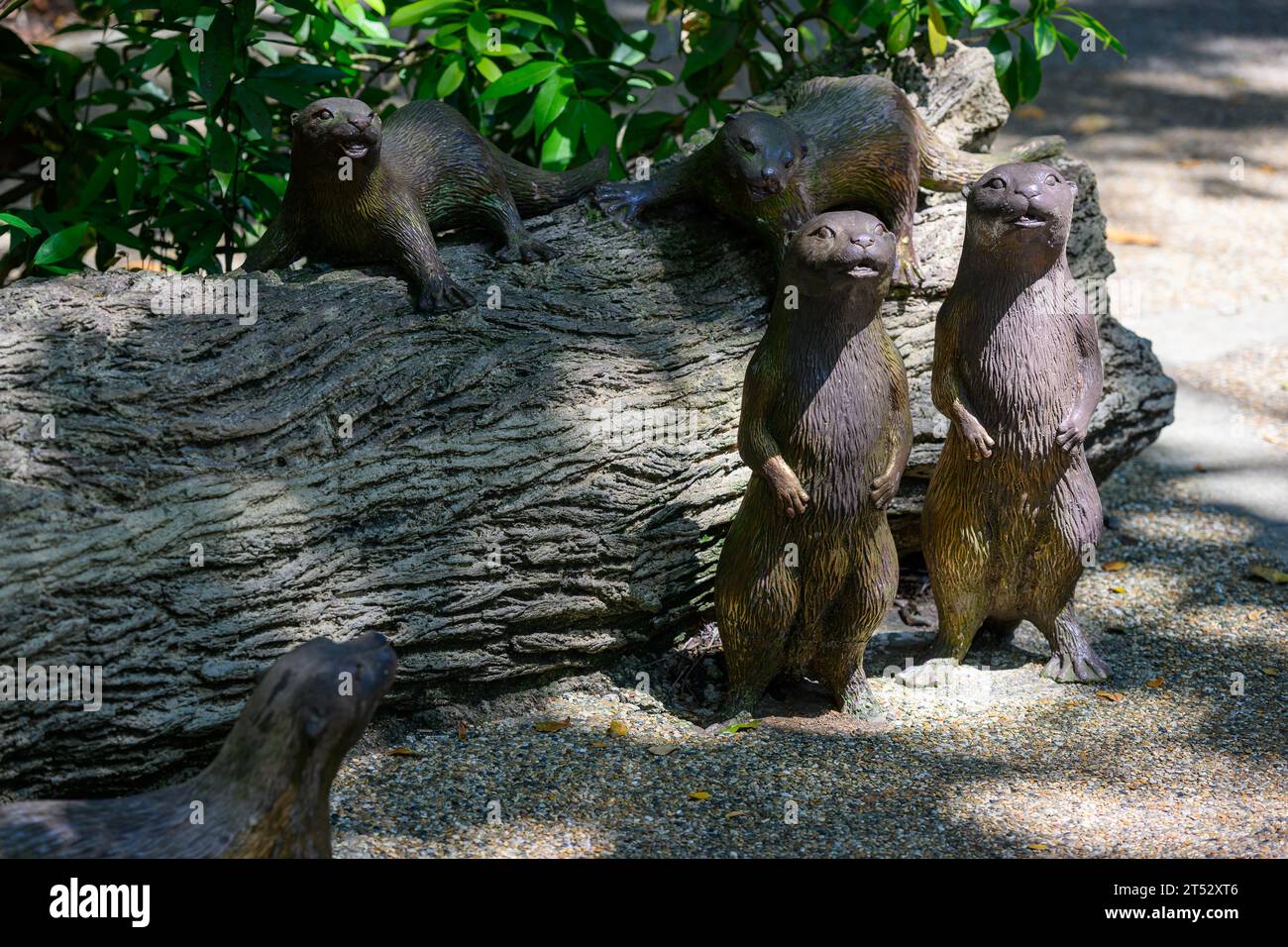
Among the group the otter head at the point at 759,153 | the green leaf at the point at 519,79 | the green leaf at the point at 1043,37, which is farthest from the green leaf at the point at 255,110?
the green leaf at the point at 1043,37

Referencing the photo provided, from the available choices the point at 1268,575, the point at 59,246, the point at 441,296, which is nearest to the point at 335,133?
the point at 441,296

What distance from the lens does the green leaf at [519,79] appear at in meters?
4.96

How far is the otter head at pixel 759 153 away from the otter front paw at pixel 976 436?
0.95 m

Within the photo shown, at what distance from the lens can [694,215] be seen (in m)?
4.82

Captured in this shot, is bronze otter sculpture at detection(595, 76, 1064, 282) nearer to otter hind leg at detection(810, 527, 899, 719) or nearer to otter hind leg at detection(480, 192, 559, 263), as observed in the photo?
otter hind leg at detection(480, 192, 559, 263)

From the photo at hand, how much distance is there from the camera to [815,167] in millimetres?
4609

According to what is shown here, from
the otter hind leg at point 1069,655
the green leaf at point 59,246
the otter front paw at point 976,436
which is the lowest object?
the otter hind leg at point 1069,655

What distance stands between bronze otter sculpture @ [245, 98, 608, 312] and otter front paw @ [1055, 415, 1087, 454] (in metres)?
1.67

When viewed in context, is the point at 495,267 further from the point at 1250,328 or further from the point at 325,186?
the point at 1250,328

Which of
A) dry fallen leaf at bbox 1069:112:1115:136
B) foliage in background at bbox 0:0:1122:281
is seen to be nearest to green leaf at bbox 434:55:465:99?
foliage in background at bbox 0:0:1122:281

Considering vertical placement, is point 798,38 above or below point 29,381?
above

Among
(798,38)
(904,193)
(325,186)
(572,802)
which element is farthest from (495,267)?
(798,38)

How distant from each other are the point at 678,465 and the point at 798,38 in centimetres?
248

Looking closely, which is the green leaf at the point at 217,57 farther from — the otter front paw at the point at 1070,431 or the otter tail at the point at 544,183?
the otter front paw at the point at 1070,431
